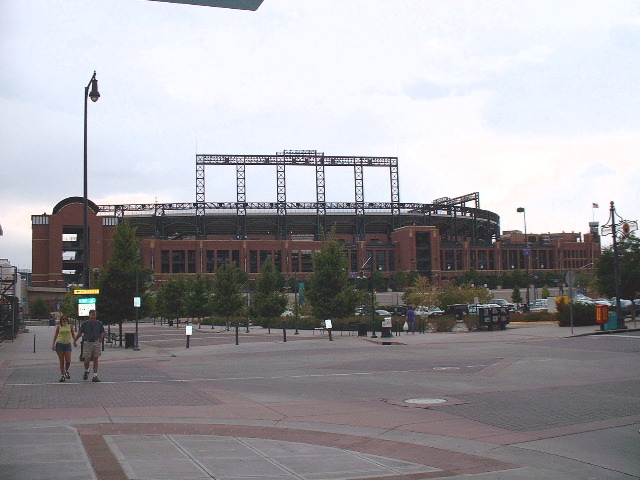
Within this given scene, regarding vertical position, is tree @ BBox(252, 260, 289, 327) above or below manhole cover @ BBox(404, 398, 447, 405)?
above

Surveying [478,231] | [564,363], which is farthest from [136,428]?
[478,231]

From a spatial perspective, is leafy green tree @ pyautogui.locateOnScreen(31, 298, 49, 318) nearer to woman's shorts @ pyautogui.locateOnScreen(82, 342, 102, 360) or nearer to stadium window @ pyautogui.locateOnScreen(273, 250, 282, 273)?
stadium window @ pyautogui.locateOnScreen(273, 250, 282, 273)

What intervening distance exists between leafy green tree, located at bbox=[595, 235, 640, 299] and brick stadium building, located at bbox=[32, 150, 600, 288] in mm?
63402

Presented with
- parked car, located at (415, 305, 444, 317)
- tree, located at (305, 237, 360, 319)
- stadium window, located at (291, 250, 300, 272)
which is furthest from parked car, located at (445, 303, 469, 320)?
stadium window, located at (291, 250, 300, 272)

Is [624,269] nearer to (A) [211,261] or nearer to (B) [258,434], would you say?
(B) [258,434]

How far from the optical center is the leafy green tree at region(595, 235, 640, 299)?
1644 inches

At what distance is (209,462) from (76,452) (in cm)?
177

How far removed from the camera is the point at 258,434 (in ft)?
33.1

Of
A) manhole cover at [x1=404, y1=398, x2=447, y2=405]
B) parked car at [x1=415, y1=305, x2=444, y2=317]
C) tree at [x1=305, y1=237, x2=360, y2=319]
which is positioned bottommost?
manhole cover at [x1=404, y1=398, x2=447, y2=405]

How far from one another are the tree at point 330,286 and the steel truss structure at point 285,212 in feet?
222

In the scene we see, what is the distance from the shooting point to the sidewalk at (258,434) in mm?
7895

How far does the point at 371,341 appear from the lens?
33.5 metres

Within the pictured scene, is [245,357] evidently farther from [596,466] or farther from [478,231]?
[478,231]

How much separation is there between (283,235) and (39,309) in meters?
43.2
